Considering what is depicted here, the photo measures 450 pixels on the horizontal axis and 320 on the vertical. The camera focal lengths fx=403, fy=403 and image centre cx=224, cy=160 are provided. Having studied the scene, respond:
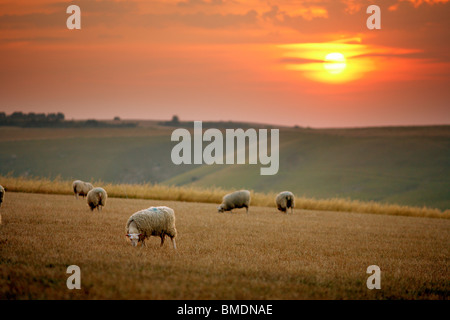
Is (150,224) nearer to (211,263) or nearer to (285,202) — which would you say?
(211,263)

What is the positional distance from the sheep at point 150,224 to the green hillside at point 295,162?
6443cm

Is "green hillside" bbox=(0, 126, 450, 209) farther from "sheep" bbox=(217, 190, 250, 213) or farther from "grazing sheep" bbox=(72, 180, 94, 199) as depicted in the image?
"grazing sheep" bbox=(72, 180, 94, 199)

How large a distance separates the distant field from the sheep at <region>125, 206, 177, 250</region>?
484mm

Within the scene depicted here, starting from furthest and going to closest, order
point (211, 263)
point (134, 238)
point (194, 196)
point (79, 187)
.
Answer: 1. point (194, 196)
2. point (79, 187)
3. point (134, 238)
4. point (211, 263)

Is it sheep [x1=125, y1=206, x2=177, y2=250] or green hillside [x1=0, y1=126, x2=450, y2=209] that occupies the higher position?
green hillside [x1=0, y1=126, x2=450, y2=209]

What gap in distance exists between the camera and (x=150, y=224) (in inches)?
431

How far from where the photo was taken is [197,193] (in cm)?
3166

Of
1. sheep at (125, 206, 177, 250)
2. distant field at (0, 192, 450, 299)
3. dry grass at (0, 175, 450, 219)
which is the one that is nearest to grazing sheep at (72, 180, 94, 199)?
dry grass at (0, 175, 450, 219)

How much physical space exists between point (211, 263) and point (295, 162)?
8980cm

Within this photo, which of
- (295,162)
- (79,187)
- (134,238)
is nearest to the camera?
(134,238)

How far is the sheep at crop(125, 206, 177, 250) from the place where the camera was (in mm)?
10742

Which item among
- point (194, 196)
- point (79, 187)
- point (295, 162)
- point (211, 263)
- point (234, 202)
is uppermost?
point (295, 162)

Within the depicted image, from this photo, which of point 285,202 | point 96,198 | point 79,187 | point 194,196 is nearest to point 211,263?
point 96,198
